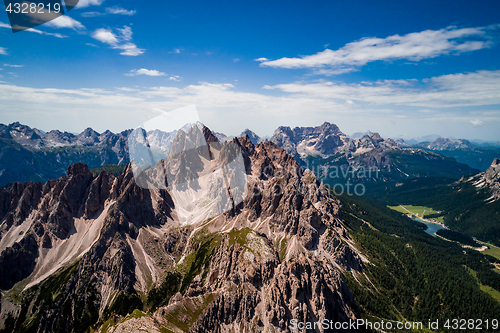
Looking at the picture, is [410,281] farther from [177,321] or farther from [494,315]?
[177,321]

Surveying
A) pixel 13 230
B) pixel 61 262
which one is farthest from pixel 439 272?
pixel 13 230

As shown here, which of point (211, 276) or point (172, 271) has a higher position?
point (211, 276)

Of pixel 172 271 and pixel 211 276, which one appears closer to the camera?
pixel 211 276

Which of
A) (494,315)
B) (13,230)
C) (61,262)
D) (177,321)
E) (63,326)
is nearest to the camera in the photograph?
(177,321)

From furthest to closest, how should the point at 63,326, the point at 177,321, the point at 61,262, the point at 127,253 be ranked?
the point at 61,262 → the point at 127,253 → the point at 63,326 → the point at 177,321

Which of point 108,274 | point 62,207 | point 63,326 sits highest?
point 62,207

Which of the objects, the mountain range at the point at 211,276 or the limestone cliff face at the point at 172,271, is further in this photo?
the mountain range at the point at 211,276

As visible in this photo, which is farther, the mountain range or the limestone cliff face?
the mountain range

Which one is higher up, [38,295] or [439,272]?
[439,272]
